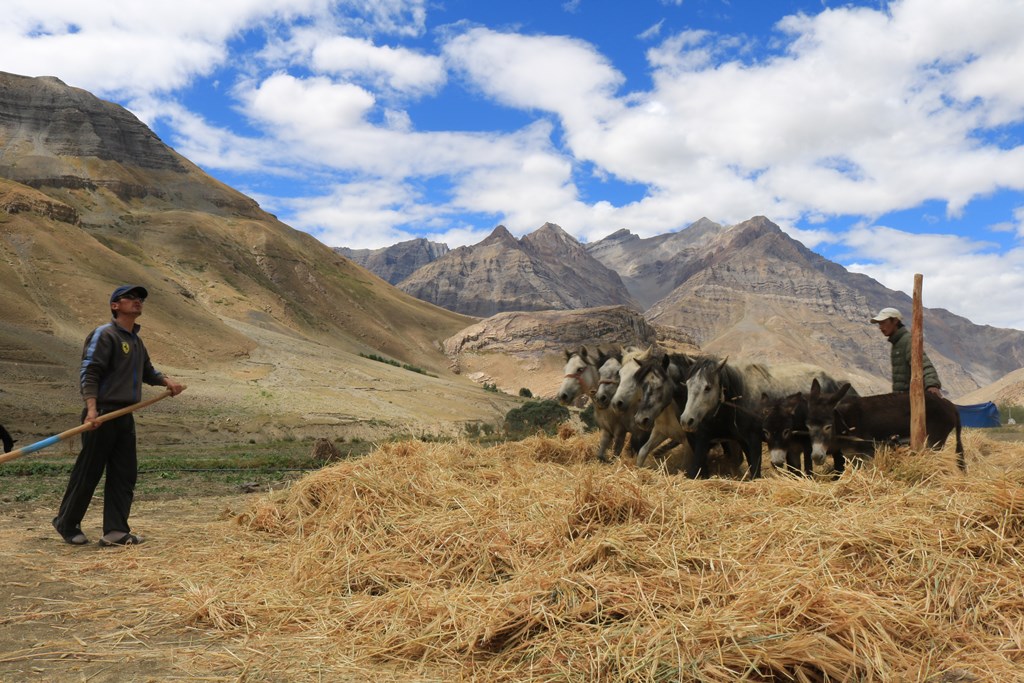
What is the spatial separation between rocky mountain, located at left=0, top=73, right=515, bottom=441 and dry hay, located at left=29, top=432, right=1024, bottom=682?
15.8m

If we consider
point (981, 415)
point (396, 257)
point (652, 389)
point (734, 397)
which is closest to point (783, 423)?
point (734, 397)

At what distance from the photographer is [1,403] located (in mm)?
19531

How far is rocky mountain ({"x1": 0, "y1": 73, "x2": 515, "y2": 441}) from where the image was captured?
80.5 ft

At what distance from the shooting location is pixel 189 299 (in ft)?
134

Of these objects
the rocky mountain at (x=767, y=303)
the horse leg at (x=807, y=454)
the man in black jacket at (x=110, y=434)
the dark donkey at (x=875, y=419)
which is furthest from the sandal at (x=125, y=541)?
the rocky mountain at (x=767, y=303)

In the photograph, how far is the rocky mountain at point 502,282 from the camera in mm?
119438

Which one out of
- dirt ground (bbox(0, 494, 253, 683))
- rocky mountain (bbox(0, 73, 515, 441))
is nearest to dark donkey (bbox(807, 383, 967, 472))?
dirt ground (bbox(0, 494, 253, 683))

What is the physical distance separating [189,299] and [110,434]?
37.7 meters

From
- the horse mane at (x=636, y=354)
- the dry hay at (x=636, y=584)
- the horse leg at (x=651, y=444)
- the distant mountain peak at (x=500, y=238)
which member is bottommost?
the dry hay at (x=636, y=584)

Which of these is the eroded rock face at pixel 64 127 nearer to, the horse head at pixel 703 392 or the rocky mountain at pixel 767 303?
the rocky mountain at pixel 767 303

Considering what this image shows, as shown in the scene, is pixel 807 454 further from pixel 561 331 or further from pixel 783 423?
pixel 561 331

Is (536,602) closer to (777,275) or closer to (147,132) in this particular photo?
(147,132)

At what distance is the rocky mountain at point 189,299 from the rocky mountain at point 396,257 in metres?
93.0

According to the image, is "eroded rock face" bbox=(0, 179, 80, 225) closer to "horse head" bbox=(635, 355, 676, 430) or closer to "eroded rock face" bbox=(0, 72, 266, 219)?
"eroded rock face" bbox=(0, 72, 266, 219)
